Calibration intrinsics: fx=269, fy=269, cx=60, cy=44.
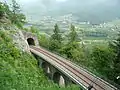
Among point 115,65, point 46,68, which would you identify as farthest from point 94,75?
point 46,68

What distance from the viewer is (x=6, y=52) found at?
1618 inches

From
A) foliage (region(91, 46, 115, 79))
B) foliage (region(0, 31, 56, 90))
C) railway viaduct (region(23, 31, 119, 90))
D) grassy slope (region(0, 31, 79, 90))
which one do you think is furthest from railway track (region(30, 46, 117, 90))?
foliage (region(91, 46, 115, 79))

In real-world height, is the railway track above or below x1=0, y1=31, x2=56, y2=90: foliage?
below

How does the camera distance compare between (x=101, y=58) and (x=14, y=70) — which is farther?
(x=101, y=58)

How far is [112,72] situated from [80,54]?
27.5 metres

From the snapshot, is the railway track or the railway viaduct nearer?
the railway track

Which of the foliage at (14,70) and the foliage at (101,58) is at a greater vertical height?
the foliage at (14,70)

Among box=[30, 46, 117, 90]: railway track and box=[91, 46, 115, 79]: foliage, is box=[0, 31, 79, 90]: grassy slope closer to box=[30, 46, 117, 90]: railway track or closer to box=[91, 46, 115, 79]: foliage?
box=[30, 46, 117, 90]: railway track

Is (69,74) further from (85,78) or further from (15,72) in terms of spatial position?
(15,72)

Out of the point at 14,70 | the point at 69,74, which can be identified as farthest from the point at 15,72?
the point at 69,74

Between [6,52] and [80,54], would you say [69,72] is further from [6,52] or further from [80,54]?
[80,54]

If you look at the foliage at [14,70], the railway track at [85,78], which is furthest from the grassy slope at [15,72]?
the railway track at [85,78]

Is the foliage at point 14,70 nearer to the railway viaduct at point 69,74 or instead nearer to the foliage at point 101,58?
the railway viaduct at point 69,74

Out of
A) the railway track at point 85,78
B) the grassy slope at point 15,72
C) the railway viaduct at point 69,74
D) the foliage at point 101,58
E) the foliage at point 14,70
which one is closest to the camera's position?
the grassy slope at point 15,72
